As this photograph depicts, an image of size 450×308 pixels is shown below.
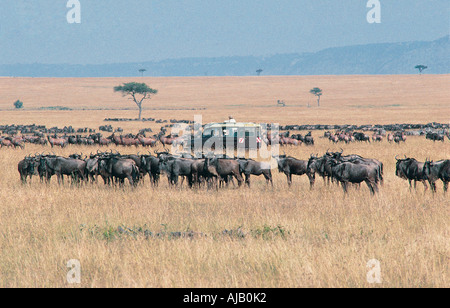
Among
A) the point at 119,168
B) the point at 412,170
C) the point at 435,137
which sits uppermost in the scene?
the point at 119,168

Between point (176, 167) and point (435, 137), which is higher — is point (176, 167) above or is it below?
above

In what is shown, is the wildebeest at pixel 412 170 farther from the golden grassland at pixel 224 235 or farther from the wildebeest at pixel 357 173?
the wildebeest at pixel 357 173

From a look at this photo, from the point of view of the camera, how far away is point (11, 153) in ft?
92.0

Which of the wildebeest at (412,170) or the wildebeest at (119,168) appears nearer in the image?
the wildebeest at (412,170)

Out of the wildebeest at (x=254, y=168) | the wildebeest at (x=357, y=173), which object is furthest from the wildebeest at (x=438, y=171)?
the wildebeest at (x=254, y=168)

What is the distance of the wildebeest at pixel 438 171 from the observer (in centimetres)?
1409

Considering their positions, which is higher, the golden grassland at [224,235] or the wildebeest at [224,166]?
the wildebeest at [224,166]

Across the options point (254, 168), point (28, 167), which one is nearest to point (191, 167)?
point (254, 168)

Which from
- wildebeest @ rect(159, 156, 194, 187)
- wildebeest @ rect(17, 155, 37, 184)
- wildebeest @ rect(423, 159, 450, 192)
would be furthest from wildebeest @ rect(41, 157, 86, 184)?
wildebeest @ rect(423, 159, 450, 192)

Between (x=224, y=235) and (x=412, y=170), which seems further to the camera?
(x=412, y=170)

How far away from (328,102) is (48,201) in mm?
115597

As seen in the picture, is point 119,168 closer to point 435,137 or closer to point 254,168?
point 254,168

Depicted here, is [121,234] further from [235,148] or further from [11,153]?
[11,153]

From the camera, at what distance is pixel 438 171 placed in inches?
563
